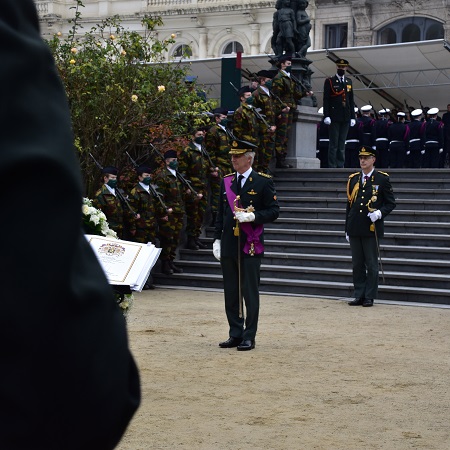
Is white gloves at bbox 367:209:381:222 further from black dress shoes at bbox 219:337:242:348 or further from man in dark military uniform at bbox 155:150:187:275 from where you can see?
black dress shoes at bbox 219:337:242:348

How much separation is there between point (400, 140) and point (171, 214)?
9078 mm

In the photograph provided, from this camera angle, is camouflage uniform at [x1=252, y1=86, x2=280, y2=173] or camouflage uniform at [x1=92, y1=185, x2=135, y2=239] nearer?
camouflage uniform at [x1=92, y1=185, x2=135, y2=239]

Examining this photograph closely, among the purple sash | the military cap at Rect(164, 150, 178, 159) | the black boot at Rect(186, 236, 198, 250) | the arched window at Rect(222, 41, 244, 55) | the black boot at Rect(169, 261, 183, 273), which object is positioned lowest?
the black boot at Rect(169, 261, 183, 273)

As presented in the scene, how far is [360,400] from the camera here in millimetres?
7508

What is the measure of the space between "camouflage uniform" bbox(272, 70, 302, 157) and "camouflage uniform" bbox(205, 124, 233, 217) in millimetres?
1897

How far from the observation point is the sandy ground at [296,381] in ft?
20.9

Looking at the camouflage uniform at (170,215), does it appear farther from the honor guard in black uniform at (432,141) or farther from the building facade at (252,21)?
the building facade at (252,21)

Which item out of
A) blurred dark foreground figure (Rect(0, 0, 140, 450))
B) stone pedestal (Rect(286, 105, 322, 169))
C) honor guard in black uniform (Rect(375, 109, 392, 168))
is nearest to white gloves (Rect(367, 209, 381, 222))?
stone pedestal (Rect(286, 105, 322, 169))

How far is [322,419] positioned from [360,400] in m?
0.76

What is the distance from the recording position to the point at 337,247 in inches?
634

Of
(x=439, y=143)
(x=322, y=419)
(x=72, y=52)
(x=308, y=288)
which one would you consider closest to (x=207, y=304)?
A: (x=308, y=288)

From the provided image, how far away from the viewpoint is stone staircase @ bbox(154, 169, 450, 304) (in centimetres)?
1472

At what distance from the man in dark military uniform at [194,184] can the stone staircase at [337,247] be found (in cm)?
26

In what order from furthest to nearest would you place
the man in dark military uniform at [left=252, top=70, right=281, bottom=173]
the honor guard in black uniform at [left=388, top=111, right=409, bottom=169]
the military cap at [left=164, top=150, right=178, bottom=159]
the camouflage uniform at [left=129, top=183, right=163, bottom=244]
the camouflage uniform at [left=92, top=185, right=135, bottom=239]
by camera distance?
the honor guard in black uniform at [left=388, top=111, right=409, bottom=169], the man in dark military uniform at [left=252, top=70, right=281, bottom=173], the military cap at [left=164, top=150, right=178, bottom=159], the camouflage uniform at [left=129, top=183, right=163, bottom=244], the camouflage uniform at [left=92, top=185, right=135, bottom=239]
